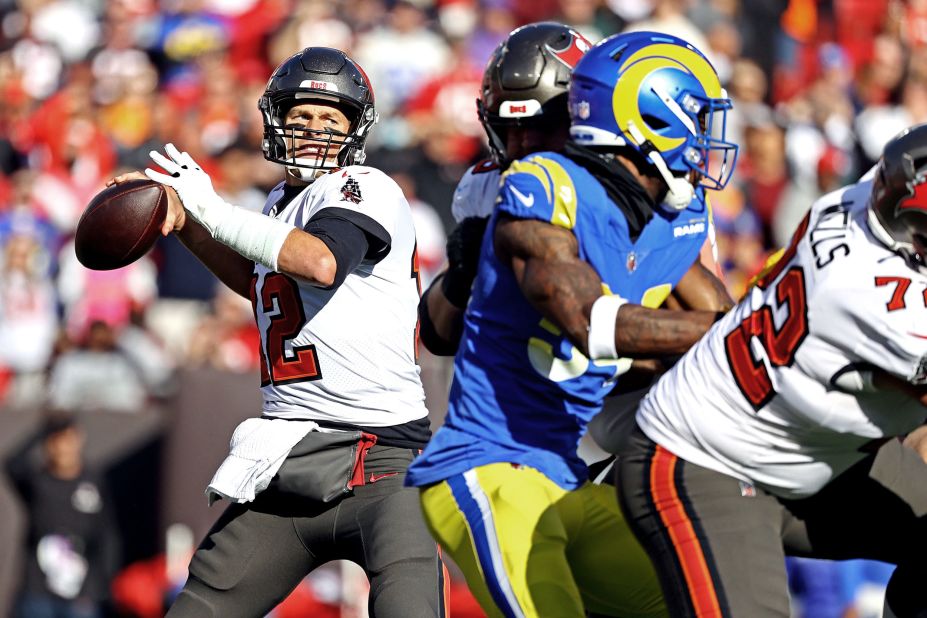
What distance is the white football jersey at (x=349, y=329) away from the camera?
4477 millimetres

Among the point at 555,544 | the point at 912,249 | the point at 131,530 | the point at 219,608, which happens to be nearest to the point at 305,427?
the point at 219,608

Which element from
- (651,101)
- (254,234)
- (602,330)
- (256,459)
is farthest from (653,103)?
(256,459)

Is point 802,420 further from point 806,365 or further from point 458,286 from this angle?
point 458,286

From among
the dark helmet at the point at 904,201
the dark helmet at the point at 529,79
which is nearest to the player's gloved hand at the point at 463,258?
the dark helmet at the point at 529,79

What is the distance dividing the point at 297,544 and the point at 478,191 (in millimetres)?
1191

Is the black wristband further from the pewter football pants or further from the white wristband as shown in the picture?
the white wristband

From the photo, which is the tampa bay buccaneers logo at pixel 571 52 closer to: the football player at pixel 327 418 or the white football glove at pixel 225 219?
the football player at pixel 327 418

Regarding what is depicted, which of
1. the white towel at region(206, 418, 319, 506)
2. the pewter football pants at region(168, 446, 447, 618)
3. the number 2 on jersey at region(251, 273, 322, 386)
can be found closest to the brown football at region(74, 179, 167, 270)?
the number 2 on jersey at region(251, 273, 322, 386)

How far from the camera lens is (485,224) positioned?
4.36 m

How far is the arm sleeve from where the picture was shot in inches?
166

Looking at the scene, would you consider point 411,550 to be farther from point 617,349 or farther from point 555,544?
point 617,349

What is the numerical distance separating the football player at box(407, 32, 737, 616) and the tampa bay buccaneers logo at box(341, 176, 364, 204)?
0.52 meters

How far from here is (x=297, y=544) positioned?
14.6ft

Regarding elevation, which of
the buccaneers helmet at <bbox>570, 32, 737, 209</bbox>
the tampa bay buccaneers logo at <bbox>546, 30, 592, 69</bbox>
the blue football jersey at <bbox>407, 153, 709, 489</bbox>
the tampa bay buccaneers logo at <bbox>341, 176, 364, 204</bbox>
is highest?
the tampa bay buccaneers logo at <bbox>546, 30, 592, 69</bbox>
